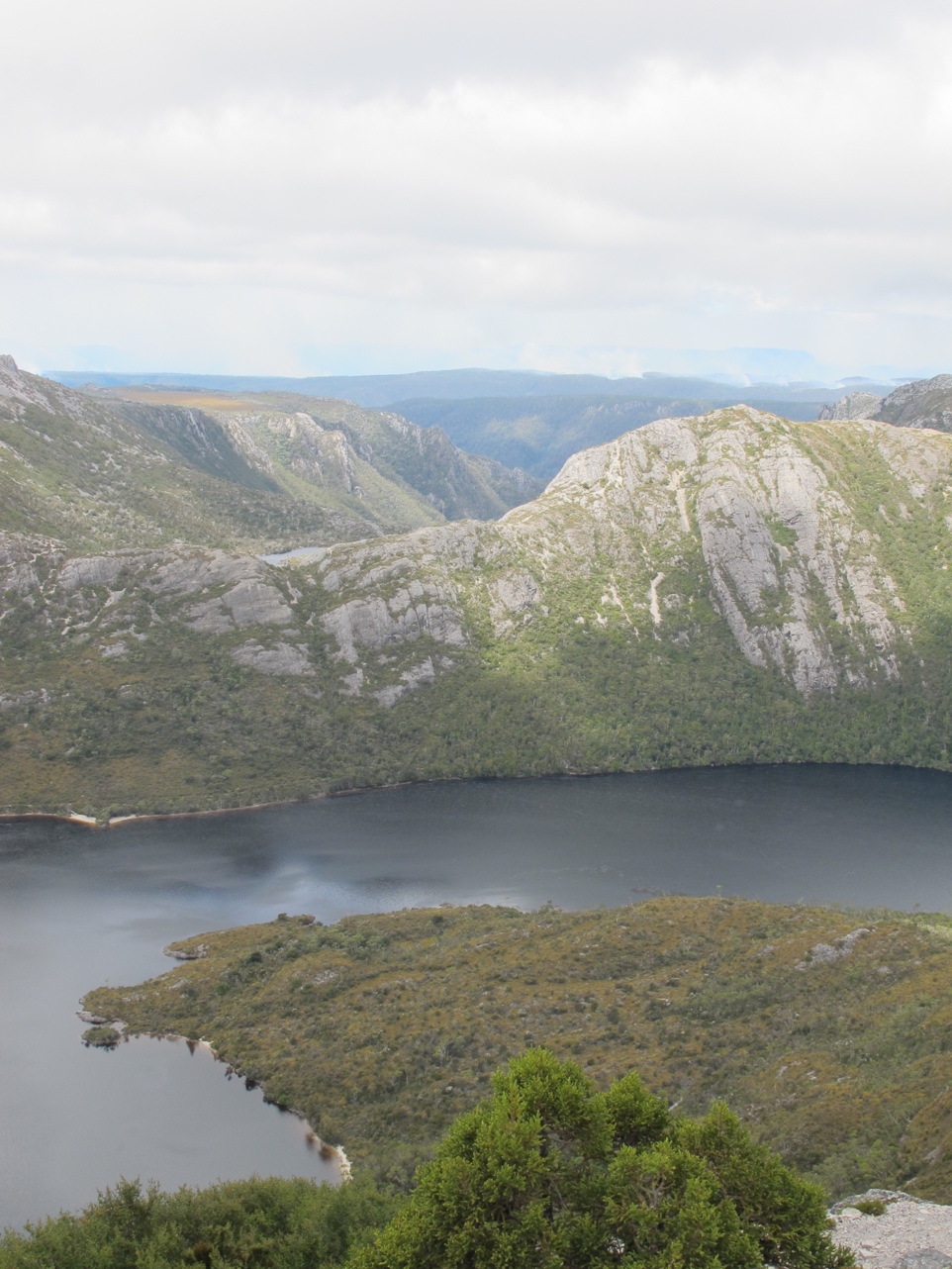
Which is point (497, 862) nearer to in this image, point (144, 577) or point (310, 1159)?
point (310, 1159)

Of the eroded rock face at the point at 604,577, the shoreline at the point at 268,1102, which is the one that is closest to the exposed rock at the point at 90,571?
the eroded rock face at the point at 604,577

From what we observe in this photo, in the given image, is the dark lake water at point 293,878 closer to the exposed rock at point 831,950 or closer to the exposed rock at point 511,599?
the exposed rock at point 831,950

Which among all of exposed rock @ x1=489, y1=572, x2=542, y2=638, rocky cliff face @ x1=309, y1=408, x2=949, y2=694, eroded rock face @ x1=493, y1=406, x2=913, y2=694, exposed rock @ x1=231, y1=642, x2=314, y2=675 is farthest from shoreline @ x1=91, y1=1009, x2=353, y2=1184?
eroded rock face @ x1=493, y1=406, x2=913, y2=694

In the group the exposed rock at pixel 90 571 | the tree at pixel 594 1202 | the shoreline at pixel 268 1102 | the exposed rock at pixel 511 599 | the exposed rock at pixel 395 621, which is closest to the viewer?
the tree at pixel 594 1202

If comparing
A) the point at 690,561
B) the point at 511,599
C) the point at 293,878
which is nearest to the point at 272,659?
the point at 511,599

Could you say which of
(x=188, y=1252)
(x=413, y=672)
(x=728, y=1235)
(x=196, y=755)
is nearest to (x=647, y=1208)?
(x=728, y=1235)

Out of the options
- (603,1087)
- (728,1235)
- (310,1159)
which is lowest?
(310,1159)
